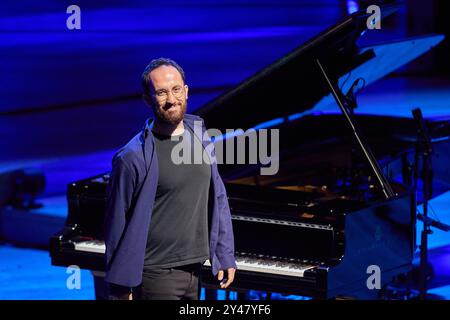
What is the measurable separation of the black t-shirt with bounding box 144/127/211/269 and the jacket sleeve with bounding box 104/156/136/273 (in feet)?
0.28

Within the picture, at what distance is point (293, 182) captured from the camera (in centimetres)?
484

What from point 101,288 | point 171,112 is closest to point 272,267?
point 101,288

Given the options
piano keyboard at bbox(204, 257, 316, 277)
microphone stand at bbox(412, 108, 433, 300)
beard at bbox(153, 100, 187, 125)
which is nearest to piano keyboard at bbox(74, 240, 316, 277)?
piano keyboard at bbox(204, 257, 316, 277)

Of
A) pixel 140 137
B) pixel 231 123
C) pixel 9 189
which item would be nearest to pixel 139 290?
pixel 140 137

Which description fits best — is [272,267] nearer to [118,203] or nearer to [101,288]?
[101,288]

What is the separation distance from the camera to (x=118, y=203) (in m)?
2.83

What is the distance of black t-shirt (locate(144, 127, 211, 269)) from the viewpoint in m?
2.86

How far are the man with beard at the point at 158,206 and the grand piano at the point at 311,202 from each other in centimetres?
93

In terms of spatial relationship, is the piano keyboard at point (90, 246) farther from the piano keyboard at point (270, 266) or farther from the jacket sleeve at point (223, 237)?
the jacket sleeve at point (223, 237)

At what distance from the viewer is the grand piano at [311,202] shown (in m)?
3.81

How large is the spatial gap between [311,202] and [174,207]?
1269 millimetres

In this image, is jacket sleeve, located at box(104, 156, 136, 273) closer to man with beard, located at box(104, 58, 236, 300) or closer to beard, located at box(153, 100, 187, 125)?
man with beard, located at box(104, 58, 236, 300)

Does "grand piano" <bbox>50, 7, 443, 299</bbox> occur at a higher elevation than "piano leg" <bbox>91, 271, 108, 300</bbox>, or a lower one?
higher

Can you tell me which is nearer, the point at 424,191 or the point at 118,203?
the point at 118,203
